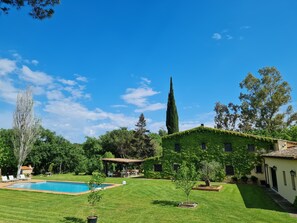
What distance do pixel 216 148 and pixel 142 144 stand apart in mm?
22824

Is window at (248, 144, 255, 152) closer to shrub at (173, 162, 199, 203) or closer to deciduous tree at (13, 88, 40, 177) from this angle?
shrub at (173, 162, 199, 203)

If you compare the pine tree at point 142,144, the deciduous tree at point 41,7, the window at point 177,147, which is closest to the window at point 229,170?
the window at point 177,147

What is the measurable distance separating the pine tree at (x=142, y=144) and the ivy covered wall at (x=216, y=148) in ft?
56.4

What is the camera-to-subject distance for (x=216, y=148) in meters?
26.4

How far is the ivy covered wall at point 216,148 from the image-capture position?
977 inches

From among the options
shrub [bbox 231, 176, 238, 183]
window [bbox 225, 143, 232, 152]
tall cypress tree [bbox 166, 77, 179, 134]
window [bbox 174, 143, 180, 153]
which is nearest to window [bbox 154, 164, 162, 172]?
window [bbox 174, 143, 180, 153]

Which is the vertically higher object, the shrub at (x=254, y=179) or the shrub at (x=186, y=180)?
the shrub at (x=186, y=180)

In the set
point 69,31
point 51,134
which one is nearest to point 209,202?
point 69,31

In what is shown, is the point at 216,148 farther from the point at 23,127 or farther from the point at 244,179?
the point at 23,127

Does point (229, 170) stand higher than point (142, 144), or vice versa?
point (142, 144)

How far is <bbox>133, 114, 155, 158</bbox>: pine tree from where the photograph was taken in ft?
154

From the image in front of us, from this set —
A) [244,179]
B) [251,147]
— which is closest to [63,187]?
[244,179]

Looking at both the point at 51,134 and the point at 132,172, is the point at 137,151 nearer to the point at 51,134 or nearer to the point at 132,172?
the point at 132,172

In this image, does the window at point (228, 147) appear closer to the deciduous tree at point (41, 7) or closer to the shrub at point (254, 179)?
the shrub at point (254, 179)
